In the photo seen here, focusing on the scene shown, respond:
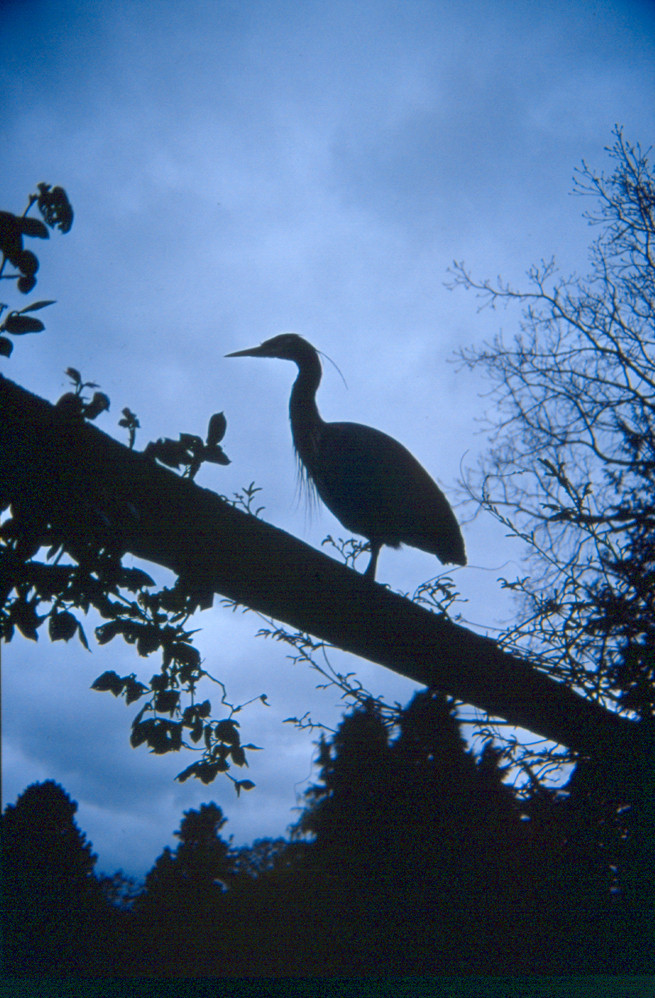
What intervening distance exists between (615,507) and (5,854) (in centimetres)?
227

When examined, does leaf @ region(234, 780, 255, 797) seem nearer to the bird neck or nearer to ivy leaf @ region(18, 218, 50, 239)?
ivy leaf @ region(18, 218, 50, 239)

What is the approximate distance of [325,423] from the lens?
3209 millimetres

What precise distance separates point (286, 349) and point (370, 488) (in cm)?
98

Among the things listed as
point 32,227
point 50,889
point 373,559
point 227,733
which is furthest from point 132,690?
point 373,559

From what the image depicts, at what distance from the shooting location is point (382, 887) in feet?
10.6

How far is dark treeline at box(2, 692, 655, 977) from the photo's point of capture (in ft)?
5.44

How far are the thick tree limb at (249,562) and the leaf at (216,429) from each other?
0.29 feet

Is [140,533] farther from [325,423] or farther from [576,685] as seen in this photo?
[325,423]

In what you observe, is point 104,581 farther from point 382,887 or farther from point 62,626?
point 382,887

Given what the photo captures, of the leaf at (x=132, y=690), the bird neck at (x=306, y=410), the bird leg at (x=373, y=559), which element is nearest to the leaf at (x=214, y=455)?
the leaf at (x=132, y=690)

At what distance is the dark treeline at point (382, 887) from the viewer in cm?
166

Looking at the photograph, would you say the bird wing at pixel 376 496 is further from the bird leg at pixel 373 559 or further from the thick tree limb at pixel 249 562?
the thick tree limb at pixel 249 562

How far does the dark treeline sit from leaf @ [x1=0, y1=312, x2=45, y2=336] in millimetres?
1180

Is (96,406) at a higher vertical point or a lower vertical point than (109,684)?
higher
